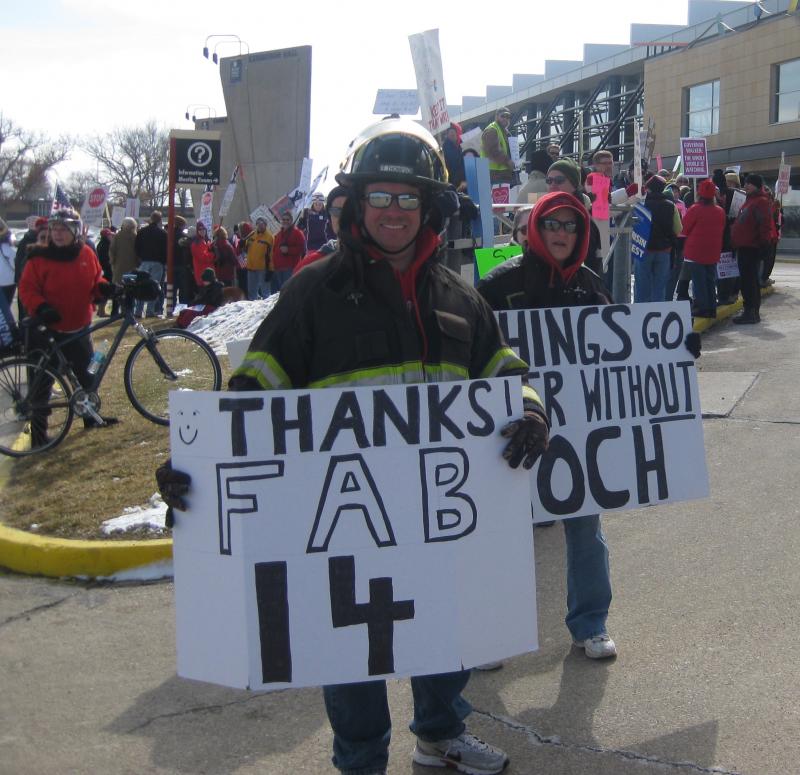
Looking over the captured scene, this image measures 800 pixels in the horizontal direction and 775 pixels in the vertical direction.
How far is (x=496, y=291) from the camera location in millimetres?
4348

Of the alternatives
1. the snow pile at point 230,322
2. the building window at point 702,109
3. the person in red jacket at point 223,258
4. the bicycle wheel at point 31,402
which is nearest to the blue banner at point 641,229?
the snow pile at point 230,322

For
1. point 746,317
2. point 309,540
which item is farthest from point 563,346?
point 746,317

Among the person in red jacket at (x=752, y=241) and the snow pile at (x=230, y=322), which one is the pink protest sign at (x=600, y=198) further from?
the snow pile at (x=230, y=322)

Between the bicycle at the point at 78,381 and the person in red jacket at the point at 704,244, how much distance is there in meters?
6.60

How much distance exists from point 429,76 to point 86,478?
4.75 meters

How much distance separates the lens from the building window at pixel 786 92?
39.3 m

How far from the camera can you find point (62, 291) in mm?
8133

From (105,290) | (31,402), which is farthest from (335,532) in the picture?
(105,290)

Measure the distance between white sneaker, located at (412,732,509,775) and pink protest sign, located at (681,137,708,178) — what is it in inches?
644

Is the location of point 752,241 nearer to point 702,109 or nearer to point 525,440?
point 525,440

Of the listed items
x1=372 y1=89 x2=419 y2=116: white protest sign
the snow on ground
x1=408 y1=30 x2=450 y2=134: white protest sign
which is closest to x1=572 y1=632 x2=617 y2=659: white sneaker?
the snow on ground

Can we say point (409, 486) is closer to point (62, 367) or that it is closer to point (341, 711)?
point (341, 711)

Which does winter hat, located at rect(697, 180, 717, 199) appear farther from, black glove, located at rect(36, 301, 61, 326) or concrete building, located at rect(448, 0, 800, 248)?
concrete building, located at rect(448, 0, 800, 248)

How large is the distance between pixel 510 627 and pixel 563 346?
5.12 ft
